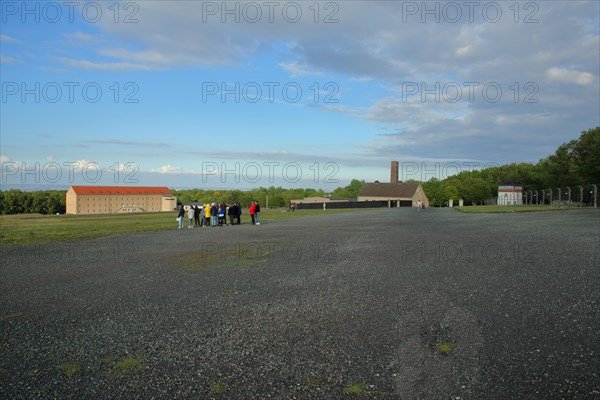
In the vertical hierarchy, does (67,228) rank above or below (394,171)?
below

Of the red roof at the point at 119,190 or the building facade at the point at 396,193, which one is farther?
the red roof at the point at 119,190

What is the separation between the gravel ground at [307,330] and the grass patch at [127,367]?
22mm

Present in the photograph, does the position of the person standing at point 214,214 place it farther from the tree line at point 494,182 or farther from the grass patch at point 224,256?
the tree line at point 494,182

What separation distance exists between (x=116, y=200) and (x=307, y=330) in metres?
143

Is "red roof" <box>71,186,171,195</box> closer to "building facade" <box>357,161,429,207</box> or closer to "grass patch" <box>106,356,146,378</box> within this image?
"building facade" <box>357,161,429,207</box>

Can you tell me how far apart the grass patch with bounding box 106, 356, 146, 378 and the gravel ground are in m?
0.02

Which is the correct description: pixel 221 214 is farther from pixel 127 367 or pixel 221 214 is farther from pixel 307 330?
pixel 127 367

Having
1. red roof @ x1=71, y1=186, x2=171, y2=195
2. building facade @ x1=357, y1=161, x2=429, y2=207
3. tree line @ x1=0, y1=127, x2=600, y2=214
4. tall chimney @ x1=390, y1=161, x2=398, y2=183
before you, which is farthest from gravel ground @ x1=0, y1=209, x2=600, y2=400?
red roof @ x1=71, y1=186, x2=171, y2=195

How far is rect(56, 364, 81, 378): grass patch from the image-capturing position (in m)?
4.57

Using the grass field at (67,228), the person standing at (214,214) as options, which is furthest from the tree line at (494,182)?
the person standing at (214,214)

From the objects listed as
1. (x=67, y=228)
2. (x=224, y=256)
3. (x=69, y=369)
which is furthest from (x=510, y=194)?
(x=69, y=369)

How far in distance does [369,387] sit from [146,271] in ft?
25.6

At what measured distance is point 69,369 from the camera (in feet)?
15.3

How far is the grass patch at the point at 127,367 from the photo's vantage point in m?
4.54
